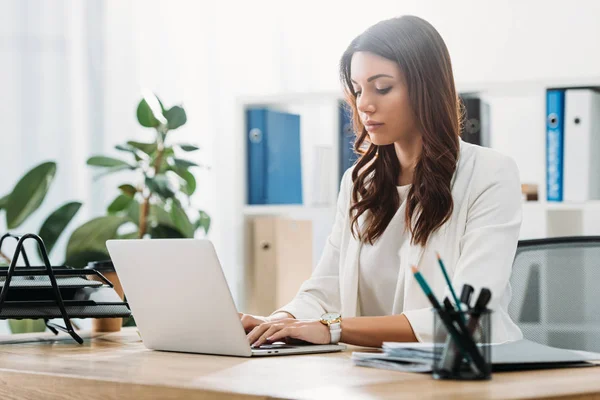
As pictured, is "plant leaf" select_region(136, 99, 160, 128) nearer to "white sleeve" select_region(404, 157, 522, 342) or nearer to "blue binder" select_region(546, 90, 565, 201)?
Result: "blue binder" select_region(546, 90, 565, 201)

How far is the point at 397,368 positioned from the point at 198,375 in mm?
272

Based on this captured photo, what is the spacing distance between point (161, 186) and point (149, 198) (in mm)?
95

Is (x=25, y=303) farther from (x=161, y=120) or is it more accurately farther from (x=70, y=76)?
(x=70, y=76)

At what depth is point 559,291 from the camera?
1.87 m

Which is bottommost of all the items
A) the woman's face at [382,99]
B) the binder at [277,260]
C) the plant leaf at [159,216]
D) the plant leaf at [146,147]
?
the binder at [277,260]

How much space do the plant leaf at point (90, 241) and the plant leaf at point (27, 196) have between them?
156mm

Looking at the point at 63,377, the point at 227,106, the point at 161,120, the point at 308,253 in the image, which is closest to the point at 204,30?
the point at 227,106

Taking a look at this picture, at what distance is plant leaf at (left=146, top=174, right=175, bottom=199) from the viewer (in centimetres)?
283

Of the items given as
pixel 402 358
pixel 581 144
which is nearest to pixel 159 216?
pixel 581 144

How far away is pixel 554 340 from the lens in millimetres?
1844

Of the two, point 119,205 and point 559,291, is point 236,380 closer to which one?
point 559,291

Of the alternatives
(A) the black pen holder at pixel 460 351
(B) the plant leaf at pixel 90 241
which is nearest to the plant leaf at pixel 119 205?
(B) the plant leaf at pixel 90 241

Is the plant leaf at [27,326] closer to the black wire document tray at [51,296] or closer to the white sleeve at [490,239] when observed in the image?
the black wire document tray at [51,296]

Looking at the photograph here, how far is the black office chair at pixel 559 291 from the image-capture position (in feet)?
6.04
